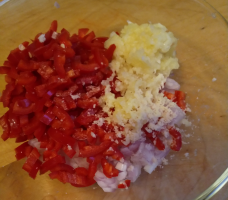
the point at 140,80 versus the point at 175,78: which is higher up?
the point at 140,80

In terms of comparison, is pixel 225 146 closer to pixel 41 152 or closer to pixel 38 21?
pixel 41 152

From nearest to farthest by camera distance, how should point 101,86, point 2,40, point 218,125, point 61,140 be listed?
point 61,140
point 101,86
point 218,125
point 2,40

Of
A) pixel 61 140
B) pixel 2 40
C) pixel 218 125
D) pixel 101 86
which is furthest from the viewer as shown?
pixel 2 40

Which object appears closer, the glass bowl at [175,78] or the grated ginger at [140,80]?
the grated ginger at [140,80]

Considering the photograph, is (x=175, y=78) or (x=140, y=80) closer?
(x=140, y=80)

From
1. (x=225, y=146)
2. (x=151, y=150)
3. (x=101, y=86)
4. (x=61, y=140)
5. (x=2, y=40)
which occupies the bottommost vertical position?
(x=225, y=146)

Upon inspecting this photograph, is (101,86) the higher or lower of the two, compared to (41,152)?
higher

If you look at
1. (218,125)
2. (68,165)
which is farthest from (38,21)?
(218,125)

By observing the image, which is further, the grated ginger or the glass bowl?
the glass bowl
